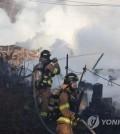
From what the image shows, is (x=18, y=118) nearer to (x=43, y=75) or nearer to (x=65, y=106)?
(x=43, y=75)

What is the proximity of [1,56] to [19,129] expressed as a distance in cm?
938

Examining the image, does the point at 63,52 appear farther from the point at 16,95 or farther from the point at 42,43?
the point at 16,95

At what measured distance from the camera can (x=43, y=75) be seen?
10219 millimetres

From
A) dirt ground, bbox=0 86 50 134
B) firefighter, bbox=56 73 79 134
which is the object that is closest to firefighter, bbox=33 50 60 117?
dirt ground, bbox=0 86 50 134

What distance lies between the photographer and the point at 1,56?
62.0ft

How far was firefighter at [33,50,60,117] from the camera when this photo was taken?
33.1ft

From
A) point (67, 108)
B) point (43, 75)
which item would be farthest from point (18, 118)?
point (67, 108)

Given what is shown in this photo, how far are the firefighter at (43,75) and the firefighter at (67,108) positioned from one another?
2948mm

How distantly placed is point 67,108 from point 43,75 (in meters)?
3.49

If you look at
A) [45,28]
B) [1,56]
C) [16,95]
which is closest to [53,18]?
[45,28]

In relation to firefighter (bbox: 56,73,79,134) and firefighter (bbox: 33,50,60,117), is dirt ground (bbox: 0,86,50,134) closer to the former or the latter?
firefighter (bbox: 33,50,60,117)

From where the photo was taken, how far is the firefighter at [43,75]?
10078 mm

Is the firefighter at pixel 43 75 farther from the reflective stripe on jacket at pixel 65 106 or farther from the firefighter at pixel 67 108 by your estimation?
the reflective stripe on jacket at pixel 65 106

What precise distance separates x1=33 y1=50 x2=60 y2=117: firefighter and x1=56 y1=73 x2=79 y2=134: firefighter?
2.95 m
